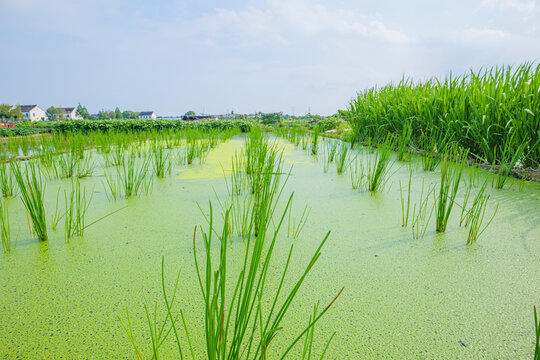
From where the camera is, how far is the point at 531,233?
3.28 ft

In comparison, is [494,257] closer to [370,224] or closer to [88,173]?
[370,224]

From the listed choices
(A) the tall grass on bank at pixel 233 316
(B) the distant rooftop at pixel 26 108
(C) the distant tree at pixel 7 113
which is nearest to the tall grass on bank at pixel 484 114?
(A) the tall grass on bank at pixel 233 316

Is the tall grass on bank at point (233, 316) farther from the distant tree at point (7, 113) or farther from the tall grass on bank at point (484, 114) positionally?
the distant tree at point (7, 113)

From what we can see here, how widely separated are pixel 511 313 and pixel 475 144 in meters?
1.98

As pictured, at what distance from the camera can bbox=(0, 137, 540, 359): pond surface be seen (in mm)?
538

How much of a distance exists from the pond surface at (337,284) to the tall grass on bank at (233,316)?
0.03 metres

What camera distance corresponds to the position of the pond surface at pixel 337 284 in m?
0.54

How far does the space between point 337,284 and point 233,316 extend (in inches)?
10.9

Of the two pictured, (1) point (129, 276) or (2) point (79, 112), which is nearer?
(1) point (129, 276)

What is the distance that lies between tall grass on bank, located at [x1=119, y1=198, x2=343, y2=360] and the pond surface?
32 millimetres

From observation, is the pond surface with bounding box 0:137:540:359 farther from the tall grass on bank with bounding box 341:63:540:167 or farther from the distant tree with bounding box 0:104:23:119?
the distant tree with bounding box 0:104:23:119

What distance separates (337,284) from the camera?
716 mm

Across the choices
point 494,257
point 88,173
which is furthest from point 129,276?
point 88,173

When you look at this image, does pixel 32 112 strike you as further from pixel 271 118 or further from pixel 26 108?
pixel 271 118
